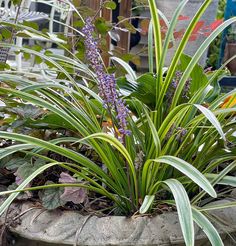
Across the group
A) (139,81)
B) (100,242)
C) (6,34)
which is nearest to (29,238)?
(100,242)

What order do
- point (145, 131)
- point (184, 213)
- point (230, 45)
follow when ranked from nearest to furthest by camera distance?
1. point (184, 213)
2. point (145, 131)
3. point (230, 45)

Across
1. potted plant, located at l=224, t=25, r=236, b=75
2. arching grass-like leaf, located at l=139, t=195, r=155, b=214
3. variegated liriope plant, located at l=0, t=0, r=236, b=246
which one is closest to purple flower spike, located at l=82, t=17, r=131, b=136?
variegated liriope plant, located at l=0, t=0, r=236, b=246

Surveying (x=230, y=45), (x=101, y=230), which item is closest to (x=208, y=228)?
(x=101, y=230)

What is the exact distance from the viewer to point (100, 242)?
0.91 meters

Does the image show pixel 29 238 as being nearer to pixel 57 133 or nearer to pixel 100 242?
pixel 100 242

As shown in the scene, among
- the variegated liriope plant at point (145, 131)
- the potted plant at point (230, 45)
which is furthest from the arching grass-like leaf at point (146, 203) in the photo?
the potted plant at point (230, 45)

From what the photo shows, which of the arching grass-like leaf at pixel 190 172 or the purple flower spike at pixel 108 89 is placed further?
the purple flower spike at pixel 108 89

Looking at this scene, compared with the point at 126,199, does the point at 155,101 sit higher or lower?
higher

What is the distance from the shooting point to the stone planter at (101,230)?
91 cm

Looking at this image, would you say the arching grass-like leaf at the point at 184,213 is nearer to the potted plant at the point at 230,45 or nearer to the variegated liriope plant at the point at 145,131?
the variegated liriope plant at the point at 145,131

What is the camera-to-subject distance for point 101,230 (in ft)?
3.03

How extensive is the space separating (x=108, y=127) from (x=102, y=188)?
0.23 meters

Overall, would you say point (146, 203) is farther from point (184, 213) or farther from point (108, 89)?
point (108, 89)

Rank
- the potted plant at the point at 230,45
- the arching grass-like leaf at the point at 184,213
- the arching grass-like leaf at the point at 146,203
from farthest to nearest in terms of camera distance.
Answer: the potted plant at the point at 230,45
the arching grass-like leaf at the point at 146,203
the arching grass-like leaf at the point at 184,213
